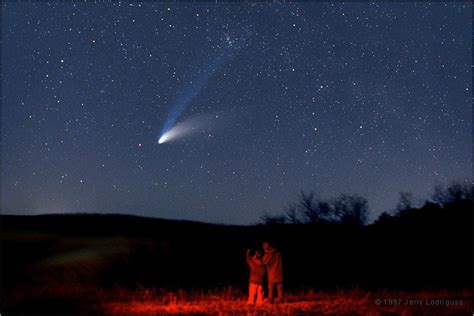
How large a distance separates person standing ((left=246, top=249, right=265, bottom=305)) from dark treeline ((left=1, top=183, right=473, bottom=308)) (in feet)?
20.7

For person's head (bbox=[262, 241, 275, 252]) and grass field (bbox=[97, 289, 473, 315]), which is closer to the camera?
grass field (bbox=[97, 289, 473, 315])

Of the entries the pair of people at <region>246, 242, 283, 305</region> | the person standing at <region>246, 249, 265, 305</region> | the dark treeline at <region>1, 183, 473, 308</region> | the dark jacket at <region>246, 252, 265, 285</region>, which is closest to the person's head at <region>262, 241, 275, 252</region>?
the pair of people at <region>246, 242, 283, 305</region>

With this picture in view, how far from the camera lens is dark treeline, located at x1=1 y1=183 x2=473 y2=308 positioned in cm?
2230

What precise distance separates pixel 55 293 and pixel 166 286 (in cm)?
497

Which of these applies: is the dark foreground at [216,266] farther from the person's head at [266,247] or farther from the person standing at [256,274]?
the person's head at [266,247]

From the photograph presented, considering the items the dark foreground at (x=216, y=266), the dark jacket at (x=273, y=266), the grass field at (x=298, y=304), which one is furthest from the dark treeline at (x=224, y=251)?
the dark jacket at (x=273, y=266)

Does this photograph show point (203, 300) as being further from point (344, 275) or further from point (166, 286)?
point (344, 275)

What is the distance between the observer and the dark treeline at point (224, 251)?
2230 centimetres

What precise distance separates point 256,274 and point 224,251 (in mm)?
14380

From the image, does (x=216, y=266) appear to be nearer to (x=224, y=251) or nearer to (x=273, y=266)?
(x=224, y=251)

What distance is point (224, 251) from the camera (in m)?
29.1

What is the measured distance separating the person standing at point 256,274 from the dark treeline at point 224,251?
6300 mm

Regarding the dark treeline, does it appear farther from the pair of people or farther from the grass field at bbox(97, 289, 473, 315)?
the pair of people

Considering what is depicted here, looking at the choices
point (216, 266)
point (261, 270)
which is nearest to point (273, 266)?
point (261, 270)
